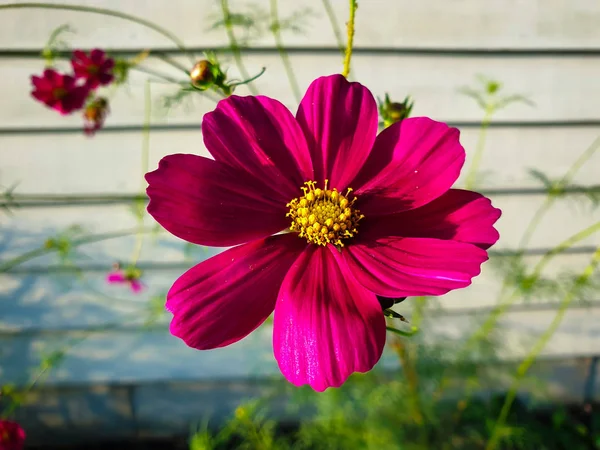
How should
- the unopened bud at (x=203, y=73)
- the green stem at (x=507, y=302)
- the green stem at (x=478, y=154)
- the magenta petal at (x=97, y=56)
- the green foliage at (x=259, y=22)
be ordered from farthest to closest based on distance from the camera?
the green stem at (x=507, y=302)
the green stem at (x=478, y=154)
the green foliage at (x=259, y=22)
the magenta petal at (x=97, y=56)
the unopened bud at (x=203, y=73)

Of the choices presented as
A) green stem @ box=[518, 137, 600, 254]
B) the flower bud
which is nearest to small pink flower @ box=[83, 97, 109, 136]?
the flower bud

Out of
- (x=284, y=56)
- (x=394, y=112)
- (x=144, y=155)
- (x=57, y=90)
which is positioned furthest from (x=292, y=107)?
(x=394, y=112)

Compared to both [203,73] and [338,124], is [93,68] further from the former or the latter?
[338,124]

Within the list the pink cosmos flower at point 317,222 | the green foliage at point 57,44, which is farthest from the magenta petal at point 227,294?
the green foliage at point 57,44

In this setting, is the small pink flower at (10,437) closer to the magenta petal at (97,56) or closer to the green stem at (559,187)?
the magenta petal at (97,56)

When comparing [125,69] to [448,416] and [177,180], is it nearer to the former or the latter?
[177,180]

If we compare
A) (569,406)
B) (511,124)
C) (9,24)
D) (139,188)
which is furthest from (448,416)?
(9,24)
